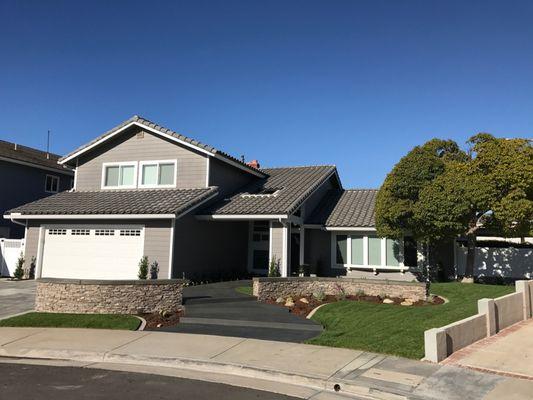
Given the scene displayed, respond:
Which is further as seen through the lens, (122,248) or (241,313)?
(122,248)

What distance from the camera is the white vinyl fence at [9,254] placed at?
68.9 ft

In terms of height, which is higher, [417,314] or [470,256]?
[470,256]

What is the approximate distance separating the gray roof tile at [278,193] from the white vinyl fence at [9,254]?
31.0ft

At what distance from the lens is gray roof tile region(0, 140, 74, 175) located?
2550 cm

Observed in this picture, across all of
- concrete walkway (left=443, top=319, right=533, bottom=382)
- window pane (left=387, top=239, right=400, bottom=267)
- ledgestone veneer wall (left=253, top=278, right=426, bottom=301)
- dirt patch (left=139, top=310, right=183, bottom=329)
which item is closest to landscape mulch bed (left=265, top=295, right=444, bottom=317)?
ledgestone veneer wall (left=253, top=278, right=426, bottom=301)

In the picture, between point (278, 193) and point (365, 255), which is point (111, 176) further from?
point (365, 255)

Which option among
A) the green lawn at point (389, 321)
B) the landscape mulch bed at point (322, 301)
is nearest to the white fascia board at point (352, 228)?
the green lawn at point (389, 321)

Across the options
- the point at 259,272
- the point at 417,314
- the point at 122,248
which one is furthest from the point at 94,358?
the point at 259,272

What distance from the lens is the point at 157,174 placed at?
20578mm

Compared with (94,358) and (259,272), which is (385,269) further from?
(94,358)

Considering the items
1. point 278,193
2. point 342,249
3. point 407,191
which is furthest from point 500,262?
point 278,193

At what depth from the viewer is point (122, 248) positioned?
59.6 feet

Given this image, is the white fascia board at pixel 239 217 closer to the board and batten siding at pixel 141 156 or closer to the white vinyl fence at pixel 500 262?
the board and batten siding at pixel 141 156

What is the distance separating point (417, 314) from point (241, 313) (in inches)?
183
